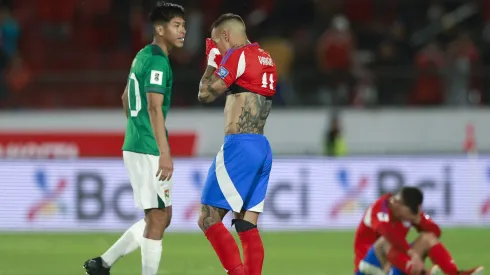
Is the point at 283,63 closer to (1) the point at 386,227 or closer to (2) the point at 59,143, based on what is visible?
(2) the point at 59,143

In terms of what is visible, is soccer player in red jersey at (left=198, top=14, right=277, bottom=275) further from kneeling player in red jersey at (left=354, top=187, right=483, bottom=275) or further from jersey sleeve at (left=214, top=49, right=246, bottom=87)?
kneeling player in red jersey at (left=354, top=187, right=483, bottom=275)

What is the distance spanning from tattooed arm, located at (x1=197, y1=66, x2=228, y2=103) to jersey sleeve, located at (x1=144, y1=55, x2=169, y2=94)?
29 centimetres

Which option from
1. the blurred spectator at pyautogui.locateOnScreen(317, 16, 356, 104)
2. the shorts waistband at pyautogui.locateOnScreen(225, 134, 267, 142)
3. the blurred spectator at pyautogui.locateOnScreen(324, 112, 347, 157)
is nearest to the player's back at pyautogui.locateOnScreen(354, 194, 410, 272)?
the shorts waistband at pyautogui.locateOnScreen(225, 134, 267, 142)

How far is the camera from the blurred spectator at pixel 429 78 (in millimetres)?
19734

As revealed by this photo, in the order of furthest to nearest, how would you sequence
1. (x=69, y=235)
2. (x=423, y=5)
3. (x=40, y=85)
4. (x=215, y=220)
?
(x=423, y=5), (x=40, y=85), (x=69, y=235), (x=215, y=220)

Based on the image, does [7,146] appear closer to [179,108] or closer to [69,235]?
[179,108]

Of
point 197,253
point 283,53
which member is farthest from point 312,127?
point 197,253

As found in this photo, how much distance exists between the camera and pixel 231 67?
8102 millimetres

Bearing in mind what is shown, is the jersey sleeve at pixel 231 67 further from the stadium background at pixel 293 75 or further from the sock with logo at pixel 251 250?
the stadium background at pixel 293 75

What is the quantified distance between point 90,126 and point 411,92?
575 cm

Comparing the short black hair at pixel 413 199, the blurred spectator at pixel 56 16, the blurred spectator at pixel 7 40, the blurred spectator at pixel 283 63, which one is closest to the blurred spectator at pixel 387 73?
the blurred spectator at pixel 283 63

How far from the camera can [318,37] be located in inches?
810

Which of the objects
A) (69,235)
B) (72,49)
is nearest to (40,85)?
(72,49)

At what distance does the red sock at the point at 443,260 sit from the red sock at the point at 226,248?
171 cm
